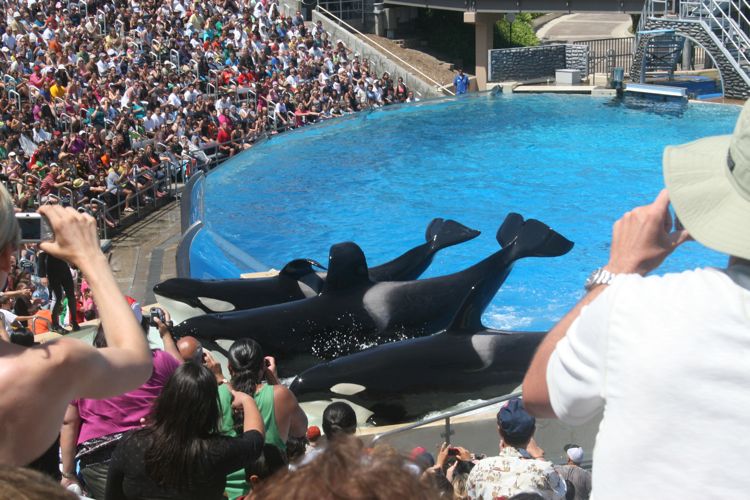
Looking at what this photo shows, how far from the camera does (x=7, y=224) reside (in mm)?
2021

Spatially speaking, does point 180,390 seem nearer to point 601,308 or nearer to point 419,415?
point 601,308

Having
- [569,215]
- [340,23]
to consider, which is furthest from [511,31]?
[569,215]

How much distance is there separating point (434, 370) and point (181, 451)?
5123mm

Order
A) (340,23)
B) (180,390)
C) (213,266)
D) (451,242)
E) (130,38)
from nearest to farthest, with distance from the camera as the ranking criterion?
(180,390)
(451,242)
(213,266)
(130,38)
(340,23)

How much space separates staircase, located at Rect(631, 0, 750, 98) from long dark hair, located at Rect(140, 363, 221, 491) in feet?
67.7

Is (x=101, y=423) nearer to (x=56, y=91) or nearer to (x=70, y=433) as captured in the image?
(x=70, y=433)

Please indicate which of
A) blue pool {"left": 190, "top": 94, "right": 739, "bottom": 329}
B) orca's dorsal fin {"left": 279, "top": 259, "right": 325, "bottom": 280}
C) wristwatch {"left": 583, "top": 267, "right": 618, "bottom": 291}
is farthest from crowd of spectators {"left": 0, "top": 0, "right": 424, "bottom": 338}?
wristwatch {"left": 583, "top": 267, "right": 618, "bottom": 291}

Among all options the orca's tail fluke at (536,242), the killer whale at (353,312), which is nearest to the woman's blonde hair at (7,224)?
the killer whale at (353,312)

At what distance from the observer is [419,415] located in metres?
8.19

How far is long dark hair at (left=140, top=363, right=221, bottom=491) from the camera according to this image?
3053mm

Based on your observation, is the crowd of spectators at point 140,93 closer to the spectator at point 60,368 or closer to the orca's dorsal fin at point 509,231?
the orca's dorsal fin at point 509,231

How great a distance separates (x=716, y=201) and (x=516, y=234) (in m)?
8.50

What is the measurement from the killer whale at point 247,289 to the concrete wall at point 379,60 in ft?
50.6

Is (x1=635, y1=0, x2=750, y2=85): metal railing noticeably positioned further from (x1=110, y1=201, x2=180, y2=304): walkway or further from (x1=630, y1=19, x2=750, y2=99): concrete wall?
(x1=110, y1=201, x2=180, y2=304): walkway
